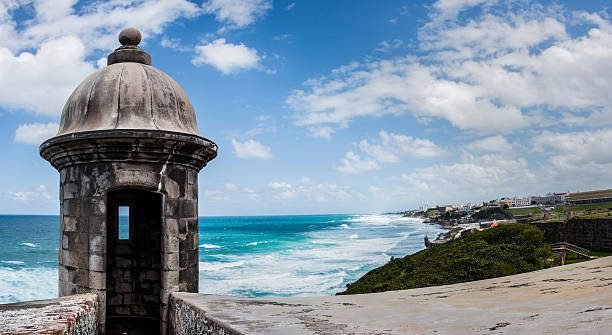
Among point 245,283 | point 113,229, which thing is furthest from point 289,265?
point 113,229

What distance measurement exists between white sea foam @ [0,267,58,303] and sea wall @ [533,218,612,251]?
25.5m

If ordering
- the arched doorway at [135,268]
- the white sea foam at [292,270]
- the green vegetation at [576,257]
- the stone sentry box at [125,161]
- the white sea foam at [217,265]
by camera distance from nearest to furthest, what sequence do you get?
the stone sentry box at [125,161] < the arched doorway at [135,268] < the green vegetation at [576,257] < the white sea foam at [292,270] < the white sea foam at [217,265]

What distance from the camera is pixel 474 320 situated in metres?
2.09

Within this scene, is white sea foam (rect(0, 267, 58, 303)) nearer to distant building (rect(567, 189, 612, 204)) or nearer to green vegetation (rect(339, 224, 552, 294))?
green vegetation (rect(339, 224, 552, 294))

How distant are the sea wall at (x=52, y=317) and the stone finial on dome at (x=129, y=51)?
242 centimetres

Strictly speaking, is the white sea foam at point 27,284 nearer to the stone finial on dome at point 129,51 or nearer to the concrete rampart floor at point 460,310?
the stone finial on dome at point 129,51

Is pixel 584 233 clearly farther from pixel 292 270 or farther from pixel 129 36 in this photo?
pixel 129 36

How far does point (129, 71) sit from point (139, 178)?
109cm

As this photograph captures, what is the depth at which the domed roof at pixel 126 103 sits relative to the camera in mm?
4828

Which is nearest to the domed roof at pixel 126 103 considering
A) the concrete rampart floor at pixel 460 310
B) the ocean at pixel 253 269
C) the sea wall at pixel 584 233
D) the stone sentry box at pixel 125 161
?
the stone sentry box at pixel 125 161

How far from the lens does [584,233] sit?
80.6 feet

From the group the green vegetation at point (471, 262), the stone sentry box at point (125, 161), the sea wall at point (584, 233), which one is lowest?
the green vegetation at point (471, 262)

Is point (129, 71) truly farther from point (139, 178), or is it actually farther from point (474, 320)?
point (474, 320)

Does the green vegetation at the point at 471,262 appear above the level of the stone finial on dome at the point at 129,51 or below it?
below
